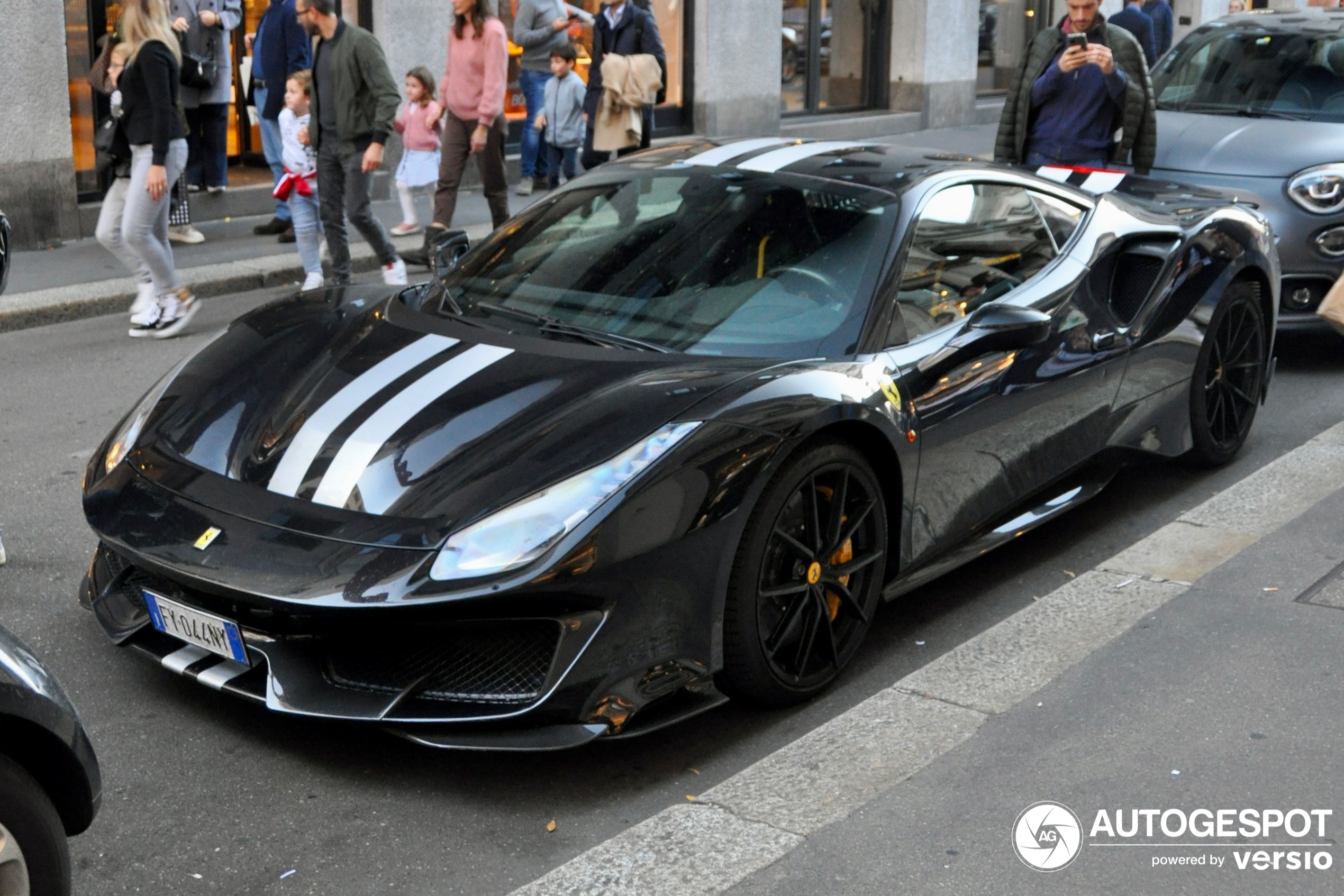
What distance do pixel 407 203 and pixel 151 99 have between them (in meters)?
3.04

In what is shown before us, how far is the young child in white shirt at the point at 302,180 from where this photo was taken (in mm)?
9141

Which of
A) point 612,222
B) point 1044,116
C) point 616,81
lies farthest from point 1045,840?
point 616,81

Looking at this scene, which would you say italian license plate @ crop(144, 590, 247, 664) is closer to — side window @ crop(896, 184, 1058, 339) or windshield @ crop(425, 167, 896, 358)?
windshield @ crop(425, 167, 896, 358)

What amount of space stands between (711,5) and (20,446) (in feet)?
35.4

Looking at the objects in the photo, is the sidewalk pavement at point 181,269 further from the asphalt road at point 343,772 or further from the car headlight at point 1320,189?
the car headlight at point 1320,189

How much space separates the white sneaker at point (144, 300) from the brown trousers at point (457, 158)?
206 cm

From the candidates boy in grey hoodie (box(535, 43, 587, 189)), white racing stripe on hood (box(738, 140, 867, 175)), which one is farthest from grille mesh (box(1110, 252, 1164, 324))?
boy in grey hoodie (box(535, 43, 587, 189))

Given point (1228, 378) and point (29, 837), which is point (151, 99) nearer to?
point (1228, 378)

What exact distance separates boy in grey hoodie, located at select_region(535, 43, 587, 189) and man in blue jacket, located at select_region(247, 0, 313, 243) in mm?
2196

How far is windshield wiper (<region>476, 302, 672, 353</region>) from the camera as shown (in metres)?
4.23

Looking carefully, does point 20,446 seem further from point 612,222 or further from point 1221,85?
point 1221,85

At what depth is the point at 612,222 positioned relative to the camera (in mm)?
4820

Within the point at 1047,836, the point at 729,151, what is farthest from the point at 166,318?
the point at 1047,836

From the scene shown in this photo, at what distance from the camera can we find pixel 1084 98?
25.9 feet
